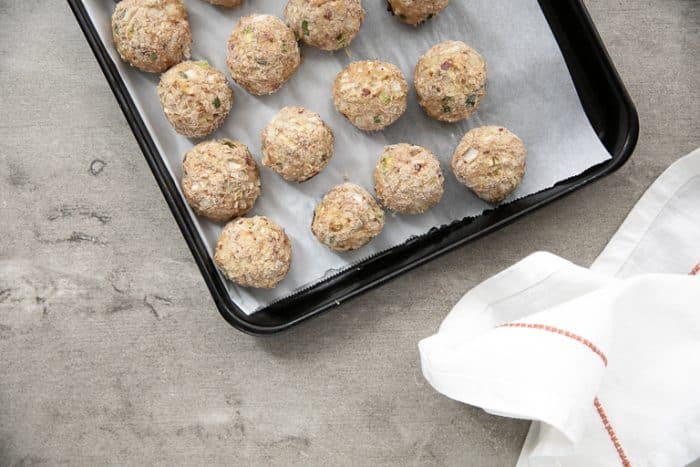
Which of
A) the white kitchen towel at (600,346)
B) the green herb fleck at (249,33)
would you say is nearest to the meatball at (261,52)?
the green herb fleck at (249,33)

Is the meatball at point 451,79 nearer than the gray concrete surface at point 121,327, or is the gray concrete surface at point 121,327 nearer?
the meatball at point 451,79

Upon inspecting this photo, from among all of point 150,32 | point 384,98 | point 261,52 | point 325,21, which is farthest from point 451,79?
point 150,32

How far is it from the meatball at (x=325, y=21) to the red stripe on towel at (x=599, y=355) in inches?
27.9

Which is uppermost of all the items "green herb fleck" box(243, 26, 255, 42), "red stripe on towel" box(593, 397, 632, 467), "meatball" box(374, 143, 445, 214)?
"green herb fleck" box(243, 26, 255, 42)

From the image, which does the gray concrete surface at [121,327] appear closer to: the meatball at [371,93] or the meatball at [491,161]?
the meatball at [491,161]

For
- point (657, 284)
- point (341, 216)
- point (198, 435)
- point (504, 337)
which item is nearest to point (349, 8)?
point (341, 216)

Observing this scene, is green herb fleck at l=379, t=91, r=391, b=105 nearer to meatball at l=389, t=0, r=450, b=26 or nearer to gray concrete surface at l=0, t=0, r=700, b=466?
meatball at l=389, t=0, r=450, b=26

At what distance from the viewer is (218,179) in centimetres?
141

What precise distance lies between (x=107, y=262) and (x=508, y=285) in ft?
2.99

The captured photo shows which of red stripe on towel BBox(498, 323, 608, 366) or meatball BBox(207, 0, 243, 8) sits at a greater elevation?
meatball BBox(207, 0, 243, 8)

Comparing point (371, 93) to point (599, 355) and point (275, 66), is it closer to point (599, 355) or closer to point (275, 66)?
point (275, 66)

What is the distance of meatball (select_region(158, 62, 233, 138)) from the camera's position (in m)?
1.41

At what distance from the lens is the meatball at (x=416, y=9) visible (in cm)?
147

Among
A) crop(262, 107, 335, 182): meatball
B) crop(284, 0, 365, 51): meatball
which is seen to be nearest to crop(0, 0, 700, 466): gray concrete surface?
crop(262, 107, 335, 182): meatball
